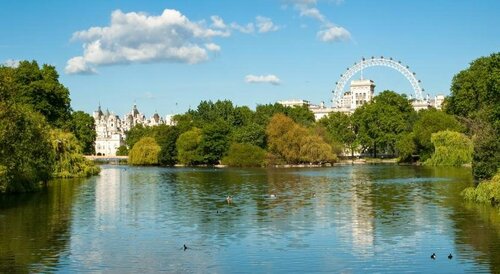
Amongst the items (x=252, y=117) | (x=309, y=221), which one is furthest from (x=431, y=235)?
(x=252, y=117)

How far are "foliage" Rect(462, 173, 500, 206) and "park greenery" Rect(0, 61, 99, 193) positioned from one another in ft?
80.8

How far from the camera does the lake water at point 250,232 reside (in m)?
22.4

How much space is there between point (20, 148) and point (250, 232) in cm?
1821

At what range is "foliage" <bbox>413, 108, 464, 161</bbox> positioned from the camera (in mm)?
92750

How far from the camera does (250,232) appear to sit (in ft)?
94.5

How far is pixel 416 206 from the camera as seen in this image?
37.8 m

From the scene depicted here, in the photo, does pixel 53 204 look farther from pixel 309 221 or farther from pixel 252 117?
pixel 252 117

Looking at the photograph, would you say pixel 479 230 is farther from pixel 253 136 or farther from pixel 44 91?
pixel 253 136

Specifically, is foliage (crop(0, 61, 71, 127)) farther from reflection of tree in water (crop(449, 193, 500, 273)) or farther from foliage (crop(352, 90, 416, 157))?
foliage (crop(352, 90, 416, 157))

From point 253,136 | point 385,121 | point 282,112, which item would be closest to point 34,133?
point 253,136

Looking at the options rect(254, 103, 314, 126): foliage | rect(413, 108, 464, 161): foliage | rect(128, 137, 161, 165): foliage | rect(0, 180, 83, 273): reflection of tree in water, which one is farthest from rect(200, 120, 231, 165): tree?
rect(0, 180, 83, 273): reflection of tree in water

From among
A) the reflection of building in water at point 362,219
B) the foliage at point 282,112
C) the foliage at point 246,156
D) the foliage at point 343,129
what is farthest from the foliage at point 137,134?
the reflection of building in water at point 362,219

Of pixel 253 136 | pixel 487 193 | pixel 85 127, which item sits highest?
pixel 85 127

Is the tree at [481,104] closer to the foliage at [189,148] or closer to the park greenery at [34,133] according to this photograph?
the park greenery at [34,133]
